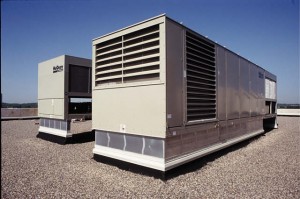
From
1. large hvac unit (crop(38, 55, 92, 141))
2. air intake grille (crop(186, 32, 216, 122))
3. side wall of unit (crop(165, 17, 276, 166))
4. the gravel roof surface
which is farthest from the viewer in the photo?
Result: large hvac unit (crop(38, 55, 92, 141))

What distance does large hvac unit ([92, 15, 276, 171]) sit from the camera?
4.82m

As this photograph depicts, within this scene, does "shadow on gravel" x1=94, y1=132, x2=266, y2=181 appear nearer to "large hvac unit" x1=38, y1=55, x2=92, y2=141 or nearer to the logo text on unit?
"large hvac unit" x1=38, y1=55, x2=92, y2=141

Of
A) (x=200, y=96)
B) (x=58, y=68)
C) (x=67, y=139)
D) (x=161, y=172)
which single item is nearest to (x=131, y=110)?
(x=161, y=172)

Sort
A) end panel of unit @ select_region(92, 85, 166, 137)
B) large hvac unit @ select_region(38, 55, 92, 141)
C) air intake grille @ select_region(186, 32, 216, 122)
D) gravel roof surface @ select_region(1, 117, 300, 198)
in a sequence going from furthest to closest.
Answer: large hvac unit @ select_region(38, 55, 92, 141) → air intake grille @ select_region(186, 32, 216, 122) → end panel of unit @ select_region(92, 85, 166, 137) → gravel roof surface @ select_region(1, 117, 300, 198)

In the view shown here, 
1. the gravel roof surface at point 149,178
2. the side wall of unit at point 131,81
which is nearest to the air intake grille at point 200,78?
the side wall of unit at point 131,81

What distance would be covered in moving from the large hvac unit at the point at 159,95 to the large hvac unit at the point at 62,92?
9.76ft

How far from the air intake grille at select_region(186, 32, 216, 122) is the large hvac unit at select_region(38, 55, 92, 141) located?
5.38 metres

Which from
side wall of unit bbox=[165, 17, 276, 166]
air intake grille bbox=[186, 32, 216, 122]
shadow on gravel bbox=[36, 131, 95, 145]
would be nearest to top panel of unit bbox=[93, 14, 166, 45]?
side wall of unit bbox=[165, 17, 276, 166]

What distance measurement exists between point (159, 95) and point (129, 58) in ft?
4.61

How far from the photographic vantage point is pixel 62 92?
887cm

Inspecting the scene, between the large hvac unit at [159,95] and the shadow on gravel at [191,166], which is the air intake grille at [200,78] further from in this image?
the shadow on gravel at [191,166]

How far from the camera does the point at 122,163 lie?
555cm

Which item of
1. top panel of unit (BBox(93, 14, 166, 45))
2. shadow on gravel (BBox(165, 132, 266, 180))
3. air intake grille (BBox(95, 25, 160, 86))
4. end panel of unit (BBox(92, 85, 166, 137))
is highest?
top panel of unit (BBox(93, 14, 166, 45))

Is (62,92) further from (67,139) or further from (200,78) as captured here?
(200,78)
